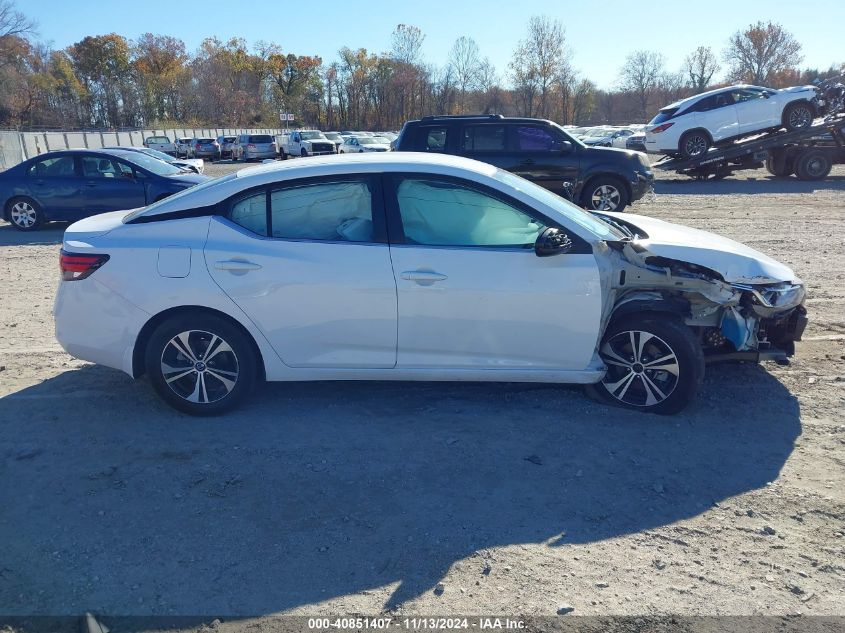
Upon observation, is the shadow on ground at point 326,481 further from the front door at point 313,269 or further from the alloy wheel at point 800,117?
the alloy wheel at point 800,117

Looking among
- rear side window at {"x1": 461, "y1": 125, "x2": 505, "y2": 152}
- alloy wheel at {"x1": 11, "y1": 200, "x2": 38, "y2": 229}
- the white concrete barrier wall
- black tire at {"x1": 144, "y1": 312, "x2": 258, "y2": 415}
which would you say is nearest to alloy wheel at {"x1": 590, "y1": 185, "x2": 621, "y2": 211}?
rear side window at {"x1": 461, "y1": 125, "x2": 505, "y2": 152}

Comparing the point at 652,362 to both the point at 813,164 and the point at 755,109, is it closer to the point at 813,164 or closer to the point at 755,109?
the point at 755,109

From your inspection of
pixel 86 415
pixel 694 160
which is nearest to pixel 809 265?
pixel 86 415

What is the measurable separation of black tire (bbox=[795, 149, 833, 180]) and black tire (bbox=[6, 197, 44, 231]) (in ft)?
65.3

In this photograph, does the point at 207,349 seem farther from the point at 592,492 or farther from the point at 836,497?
the point at 836,497

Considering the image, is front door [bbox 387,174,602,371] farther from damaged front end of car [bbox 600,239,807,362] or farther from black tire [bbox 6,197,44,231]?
black tire [bbox 6,197,44,231]

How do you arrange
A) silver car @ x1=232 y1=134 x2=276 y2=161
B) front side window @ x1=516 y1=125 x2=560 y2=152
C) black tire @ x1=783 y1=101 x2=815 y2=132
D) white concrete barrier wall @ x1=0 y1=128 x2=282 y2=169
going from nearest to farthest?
front side window @ x1=516 y1=125 x2=560 y2=152 < black tire @ x1=783 y1=101 x2=815 y2=132 < white concrete barrier wall @ x1=0 y1=128 x2=282 y2=169 < silver car @ x1=232 y1=134 x2=276 y2=161

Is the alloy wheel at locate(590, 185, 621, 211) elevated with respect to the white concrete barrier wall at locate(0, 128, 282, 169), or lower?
lower

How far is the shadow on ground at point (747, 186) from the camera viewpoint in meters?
18.7

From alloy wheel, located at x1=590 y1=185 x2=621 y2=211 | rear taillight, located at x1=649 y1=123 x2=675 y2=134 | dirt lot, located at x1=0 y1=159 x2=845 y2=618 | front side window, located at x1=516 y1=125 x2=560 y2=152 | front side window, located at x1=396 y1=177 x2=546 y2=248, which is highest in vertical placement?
rear taillight, located at x1=649 y1=123 x2=675 y2=134

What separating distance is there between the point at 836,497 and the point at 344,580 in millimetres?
2640

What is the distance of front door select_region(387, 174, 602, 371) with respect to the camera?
443 centimetres

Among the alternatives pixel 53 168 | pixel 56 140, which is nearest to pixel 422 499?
pixel 53 168

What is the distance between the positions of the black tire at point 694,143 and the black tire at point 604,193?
846 cm
